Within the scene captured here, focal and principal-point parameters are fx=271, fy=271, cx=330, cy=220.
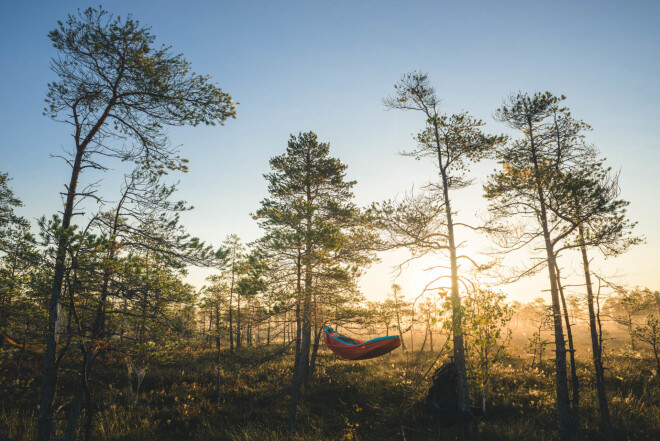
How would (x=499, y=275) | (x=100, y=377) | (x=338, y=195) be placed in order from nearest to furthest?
1. (x=499, y=275)
2. (x=100, y=377)
3. (x=338, y=195)

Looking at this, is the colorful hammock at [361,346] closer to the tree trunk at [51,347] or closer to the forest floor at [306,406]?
the forest floor at [306,406]

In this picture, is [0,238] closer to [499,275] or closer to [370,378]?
[370,378]

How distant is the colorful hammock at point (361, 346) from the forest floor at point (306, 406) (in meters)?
1.15

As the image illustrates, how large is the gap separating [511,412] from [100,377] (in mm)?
17374

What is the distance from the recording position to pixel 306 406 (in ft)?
34.3

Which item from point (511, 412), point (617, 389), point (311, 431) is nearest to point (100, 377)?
point (311, 431)

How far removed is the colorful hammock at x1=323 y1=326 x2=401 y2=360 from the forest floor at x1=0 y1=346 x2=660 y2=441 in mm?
1154

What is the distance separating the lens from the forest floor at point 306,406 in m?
7.92

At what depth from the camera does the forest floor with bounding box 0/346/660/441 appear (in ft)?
26.0

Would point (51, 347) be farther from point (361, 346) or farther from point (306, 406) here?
point (306, 406)

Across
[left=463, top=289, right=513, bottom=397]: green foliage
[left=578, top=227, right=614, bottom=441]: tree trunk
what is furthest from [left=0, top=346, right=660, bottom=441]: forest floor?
[left=463, top=289, right=513, bottom=397]: green foliage

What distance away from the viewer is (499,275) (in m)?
8.78

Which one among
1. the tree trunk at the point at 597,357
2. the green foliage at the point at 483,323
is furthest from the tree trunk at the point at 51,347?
the tree trunk at the point at 597,357

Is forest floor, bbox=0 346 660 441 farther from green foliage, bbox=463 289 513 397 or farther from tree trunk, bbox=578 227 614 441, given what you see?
green foliage, bbox=463 289 513 397
